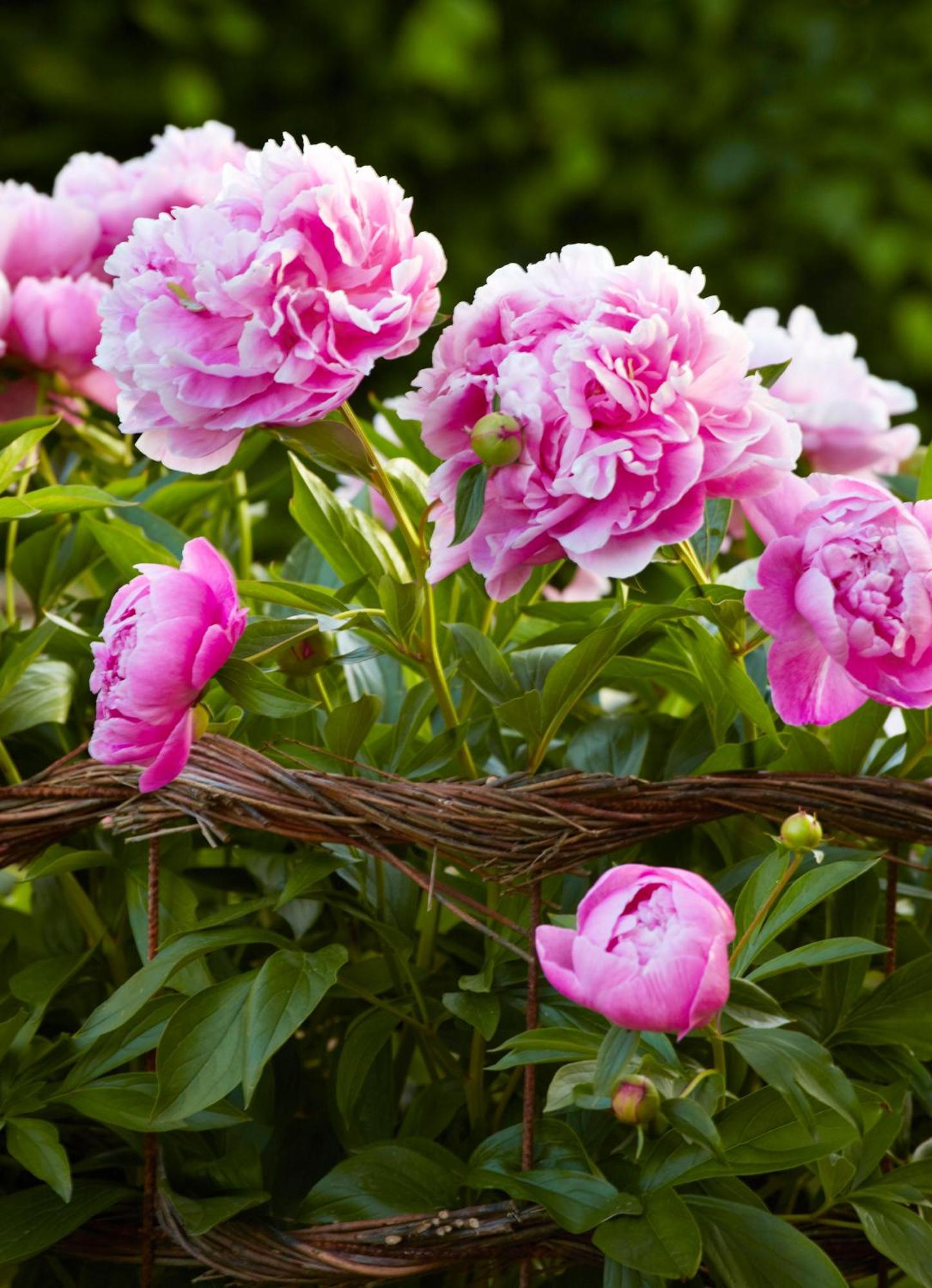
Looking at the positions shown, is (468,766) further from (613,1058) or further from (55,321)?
(55,321)

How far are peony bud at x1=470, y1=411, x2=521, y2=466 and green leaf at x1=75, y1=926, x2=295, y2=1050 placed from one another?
190 mm

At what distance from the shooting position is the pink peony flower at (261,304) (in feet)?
→ 1.44

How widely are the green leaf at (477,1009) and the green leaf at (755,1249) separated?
9cm

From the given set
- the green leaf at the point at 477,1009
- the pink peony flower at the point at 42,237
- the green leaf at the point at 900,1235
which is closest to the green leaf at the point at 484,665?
the green leaf at the point at 477,1009

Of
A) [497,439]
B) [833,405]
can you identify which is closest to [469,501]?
[497,439]

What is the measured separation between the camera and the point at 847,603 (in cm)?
43

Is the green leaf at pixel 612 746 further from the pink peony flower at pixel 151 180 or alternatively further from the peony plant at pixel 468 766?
the pink peony flower at pixel 151 180

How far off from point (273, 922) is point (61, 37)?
61.6 inches

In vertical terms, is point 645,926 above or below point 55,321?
below

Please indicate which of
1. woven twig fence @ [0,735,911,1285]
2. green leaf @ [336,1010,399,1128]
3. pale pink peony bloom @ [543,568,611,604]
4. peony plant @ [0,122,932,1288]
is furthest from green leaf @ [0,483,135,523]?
pale pink peony bloom @ [543,568,611,604]

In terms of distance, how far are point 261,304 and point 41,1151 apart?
0.95 feet

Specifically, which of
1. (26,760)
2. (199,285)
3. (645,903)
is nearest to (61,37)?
(26,760)

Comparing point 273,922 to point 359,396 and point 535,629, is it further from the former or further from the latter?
point 359,396

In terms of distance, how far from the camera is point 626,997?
0.38m
